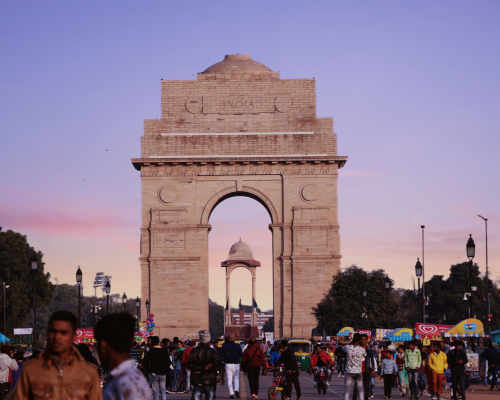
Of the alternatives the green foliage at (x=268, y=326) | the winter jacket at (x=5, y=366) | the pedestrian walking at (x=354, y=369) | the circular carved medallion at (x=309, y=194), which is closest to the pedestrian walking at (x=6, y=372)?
the winter jacket at (x=5, y=366)

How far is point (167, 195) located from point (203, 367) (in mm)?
40038

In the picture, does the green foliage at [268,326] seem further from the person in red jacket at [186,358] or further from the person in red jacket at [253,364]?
the person in red jacket at [253,364]

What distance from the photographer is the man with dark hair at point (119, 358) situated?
5613 mm

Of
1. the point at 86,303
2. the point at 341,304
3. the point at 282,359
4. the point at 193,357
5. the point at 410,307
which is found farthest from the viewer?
the point at 86,303

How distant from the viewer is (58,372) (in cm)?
618

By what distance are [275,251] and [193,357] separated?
130ft

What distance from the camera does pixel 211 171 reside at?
180 feet

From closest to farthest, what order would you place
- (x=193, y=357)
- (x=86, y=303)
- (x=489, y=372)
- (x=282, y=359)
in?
(x=193, y=357) → (x=282, y=359) → (x=489, y=372) → (x=86, y=303)

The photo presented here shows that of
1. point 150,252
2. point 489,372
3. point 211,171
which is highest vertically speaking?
point 211,171

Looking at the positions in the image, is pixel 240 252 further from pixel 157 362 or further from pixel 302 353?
pixel 157 362

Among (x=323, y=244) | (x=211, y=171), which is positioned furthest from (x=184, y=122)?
(x=323, y=244)

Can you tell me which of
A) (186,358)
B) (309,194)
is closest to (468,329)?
(186,358)

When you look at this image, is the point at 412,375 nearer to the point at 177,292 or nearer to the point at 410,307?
the point at 177,292

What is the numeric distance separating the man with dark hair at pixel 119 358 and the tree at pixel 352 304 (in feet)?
145
